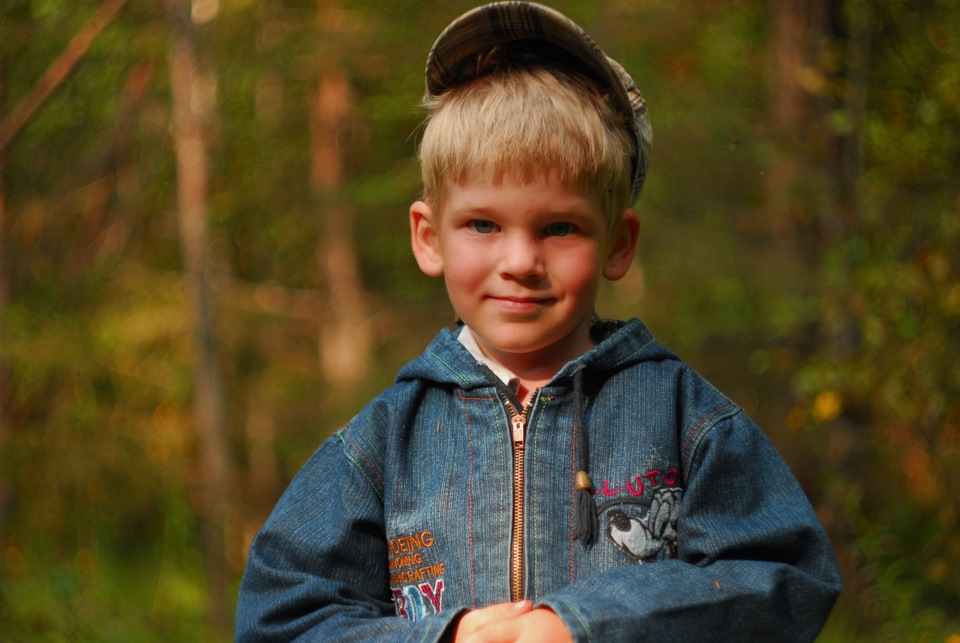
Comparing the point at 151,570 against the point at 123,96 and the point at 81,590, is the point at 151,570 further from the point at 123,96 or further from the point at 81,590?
the point at 123,96

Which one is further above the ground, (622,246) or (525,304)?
(622,246)

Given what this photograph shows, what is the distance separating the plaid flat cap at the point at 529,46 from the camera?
211cm

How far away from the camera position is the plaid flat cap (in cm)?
211

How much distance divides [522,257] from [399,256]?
6.41 meters

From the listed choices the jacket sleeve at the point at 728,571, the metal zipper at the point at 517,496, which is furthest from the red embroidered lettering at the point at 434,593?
the jacket sleeve at the point at 728,571

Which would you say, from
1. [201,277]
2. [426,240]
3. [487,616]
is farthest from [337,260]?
[487,616]

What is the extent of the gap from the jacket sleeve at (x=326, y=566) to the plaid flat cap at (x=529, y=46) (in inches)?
30.2

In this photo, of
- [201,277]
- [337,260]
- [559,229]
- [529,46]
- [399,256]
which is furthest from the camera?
[337,260]

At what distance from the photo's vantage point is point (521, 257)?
80.4 inches

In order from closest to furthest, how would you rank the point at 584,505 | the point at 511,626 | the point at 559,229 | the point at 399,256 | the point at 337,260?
the point at 511,626 → the point at 584,505 → the point at 559,229 → the point at 399,256 → the point at 337,260

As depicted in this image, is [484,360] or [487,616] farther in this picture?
[484,360]

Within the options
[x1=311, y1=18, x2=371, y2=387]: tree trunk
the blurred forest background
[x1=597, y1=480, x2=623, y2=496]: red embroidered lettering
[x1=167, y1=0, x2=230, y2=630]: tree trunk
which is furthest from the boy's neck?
[x1=311, y1=18, x2=371, y2=387]: tree trunk

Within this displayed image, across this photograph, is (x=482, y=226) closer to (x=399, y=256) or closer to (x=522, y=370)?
(x=522, y=370)

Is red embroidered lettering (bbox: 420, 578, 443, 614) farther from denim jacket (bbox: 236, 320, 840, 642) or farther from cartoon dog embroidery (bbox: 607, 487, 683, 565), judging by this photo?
cartoon dog embroidery (bbox: 607, 487, 683, 565)
